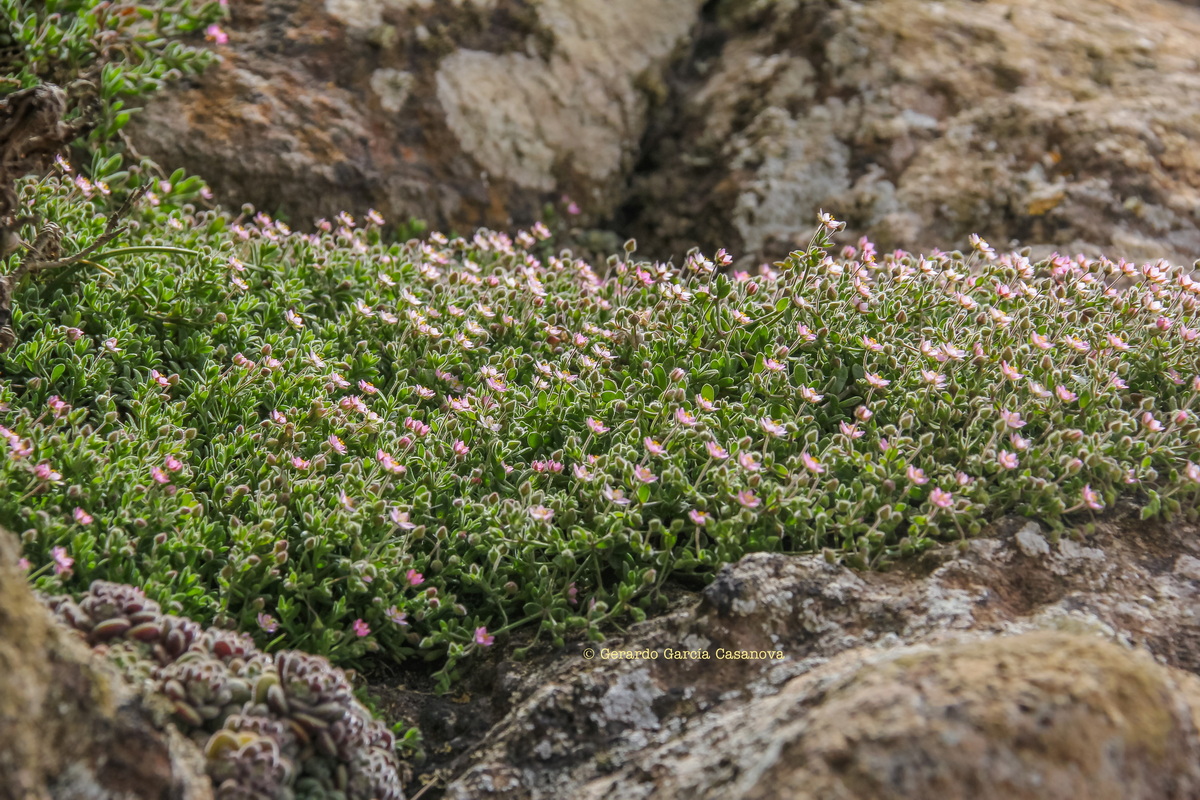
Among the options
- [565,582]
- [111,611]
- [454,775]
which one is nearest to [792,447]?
[565,582]

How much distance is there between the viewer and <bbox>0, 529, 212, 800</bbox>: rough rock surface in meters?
1.93

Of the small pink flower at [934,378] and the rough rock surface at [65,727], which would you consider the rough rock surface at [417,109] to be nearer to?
the small pink flower at [934,378]

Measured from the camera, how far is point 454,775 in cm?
273

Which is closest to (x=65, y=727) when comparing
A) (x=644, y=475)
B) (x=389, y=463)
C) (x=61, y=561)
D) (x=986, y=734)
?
(x=61, y=561)

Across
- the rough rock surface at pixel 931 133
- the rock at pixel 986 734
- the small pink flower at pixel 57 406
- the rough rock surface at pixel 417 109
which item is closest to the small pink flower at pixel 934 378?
the rock at pixel 986 734

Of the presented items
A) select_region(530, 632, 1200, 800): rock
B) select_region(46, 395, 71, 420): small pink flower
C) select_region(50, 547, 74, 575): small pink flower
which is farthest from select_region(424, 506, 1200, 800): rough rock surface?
select_region(46, 395, 71, 420): small pink flower

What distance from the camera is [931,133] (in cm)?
617

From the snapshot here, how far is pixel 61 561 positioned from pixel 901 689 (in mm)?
2234

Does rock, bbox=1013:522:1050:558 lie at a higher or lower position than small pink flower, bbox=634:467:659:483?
lower

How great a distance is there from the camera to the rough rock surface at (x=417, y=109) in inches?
216

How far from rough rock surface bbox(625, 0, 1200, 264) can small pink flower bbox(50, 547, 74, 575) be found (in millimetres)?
4280

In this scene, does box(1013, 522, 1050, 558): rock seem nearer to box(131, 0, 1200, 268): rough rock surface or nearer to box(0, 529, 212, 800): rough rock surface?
box(0, 529, 212, 800): rough rock surface

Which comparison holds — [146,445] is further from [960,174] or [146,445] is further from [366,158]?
[960,174]

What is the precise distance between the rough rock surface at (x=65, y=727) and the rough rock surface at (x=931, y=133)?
460cm
